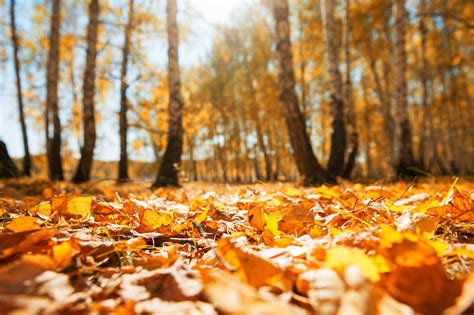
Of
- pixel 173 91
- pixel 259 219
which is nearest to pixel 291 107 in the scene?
pixel 173 91

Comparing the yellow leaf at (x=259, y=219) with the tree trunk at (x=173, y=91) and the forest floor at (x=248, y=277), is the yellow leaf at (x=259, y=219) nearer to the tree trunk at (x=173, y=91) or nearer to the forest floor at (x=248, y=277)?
the forest floor at (x=248, y=277)

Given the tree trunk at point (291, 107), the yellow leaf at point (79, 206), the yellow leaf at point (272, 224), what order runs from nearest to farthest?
the yellow leaf at point (272, 224)
the yellow leaf at point (79, 206)
the tree trunk at point (291, 107)

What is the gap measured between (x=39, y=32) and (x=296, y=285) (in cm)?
1891

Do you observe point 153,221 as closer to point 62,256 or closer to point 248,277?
point 62,256

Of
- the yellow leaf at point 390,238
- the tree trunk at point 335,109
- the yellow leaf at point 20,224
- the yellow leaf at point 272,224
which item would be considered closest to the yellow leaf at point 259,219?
the yellow leaf at point 272,224

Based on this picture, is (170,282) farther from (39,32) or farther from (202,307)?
(39,32)

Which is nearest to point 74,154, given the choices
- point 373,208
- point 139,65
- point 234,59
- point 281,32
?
point 234,59

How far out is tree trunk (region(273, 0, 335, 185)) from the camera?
453 cm

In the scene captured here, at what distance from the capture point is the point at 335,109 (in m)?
6.45

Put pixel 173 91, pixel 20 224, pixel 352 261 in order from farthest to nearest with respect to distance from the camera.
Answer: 1. pixel 173 91
2. pixel 20 224
3. pixel 352 261

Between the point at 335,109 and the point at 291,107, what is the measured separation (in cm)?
228

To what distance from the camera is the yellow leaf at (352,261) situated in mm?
502

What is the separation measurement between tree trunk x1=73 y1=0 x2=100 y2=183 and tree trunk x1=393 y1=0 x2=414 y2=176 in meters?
6.74

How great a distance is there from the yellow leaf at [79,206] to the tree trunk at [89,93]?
242 inches
